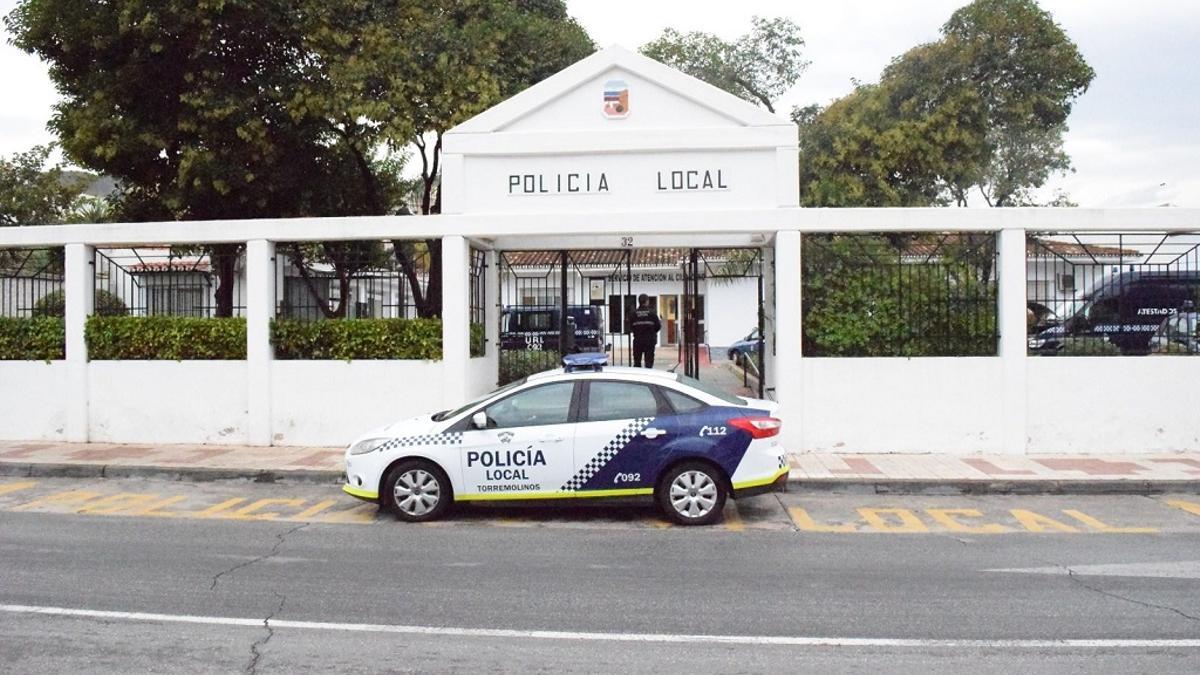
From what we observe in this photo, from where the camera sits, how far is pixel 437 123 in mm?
19719

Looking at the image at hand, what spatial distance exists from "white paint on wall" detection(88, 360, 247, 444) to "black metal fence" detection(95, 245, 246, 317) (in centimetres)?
95

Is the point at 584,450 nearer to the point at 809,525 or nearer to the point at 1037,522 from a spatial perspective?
the point at 809,525

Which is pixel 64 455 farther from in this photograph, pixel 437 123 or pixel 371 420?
pixel 437 123

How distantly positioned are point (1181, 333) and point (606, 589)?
10.0 meters

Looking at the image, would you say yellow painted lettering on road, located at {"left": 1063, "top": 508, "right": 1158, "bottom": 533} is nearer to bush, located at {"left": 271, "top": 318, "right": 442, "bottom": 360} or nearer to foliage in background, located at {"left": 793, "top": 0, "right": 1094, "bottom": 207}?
bush, located at {"left": 271, "top": 318, "right": 442, "bottom": 360}

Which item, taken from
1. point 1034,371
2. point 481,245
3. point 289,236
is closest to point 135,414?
point 289,236

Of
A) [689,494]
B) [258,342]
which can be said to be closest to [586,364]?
[689,494]

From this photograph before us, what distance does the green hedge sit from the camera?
15.3m

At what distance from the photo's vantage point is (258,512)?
10625 millimetres

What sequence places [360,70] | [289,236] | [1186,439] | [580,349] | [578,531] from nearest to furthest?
[578,531]
[1186,439]
[289,236]
[360,70]
[580,349]

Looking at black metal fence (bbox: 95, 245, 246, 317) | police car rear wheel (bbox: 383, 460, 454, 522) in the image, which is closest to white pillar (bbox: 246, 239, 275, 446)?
black metal fence (bbox: 95, 245, 246, 317)

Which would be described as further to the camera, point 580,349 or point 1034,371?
point 580,349

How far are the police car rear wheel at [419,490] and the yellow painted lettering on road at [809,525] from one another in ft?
11.0

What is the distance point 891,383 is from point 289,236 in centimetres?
840
